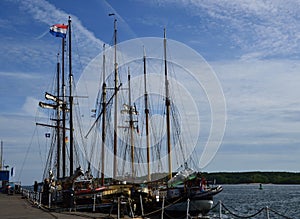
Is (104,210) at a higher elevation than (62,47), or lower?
lower

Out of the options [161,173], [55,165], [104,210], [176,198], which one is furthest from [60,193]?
[55,165]

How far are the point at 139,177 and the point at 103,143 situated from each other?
770cm

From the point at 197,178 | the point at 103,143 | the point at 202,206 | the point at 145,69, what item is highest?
the point at 145,69

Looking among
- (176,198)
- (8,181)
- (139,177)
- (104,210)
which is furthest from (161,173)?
(8,181)

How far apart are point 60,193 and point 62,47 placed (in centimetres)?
2251

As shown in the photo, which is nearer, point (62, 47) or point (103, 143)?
point (103, 143)

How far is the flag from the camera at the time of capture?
1967 inches

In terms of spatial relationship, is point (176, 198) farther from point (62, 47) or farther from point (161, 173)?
point (62, 47)

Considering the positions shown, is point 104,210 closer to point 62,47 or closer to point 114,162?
point 114,162

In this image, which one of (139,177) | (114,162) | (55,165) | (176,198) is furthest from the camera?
(55,165)

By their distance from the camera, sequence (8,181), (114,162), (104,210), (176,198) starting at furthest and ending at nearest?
(8,181), (114,162), (176,198), (104,210)

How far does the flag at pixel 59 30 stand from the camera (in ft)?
164

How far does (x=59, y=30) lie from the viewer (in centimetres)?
5025

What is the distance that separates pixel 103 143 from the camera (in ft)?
164
